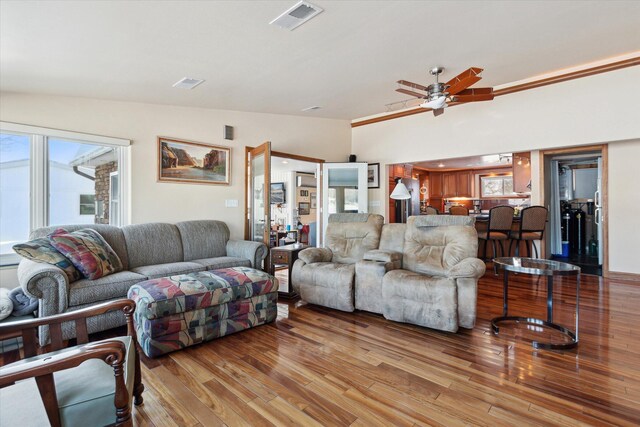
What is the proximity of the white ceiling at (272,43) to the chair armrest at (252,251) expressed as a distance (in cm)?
201

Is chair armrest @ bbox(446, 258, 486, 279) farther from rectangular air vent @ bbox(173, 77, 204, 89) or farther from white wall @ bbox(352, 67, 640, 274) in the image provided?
rectangular air vent @ bbox(173, 77, 204, 89)

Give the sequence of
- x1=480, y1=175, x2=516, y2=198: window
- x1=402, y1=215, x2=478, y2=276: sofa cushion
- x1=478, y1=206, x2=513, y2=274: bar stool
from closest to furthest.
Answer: x1=402, y1=215, x2=478, y2=276: sofa cushion < x1=478, y1=206, x2=513, y2=274: bar stool < x1=480, y1=175, x2=516, y2=198: window

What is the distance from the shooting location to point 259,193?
467 cm

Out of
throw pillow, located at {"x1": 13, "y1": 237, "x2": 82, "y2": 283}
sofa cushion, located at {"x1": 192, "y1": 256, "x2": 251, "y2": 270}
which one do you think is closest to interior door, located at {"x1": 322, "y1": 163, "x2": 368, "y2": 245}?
sofa cushion, located at {"x1": 192, "y1": 256, "x2": 251, "y2": 270}

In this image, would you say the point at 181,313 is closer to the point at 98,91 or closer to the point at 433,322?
the point at 433,322

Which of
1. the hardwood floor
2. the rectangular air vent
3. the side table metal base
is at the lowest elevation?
the hardwood floor

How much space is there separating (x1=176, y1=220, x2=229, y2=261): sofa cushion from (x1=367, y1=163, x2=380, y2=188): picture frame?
3255mm

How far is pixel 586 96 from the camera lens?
4.32m

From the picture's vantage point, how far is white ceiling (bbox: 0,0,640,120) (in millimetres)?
2363

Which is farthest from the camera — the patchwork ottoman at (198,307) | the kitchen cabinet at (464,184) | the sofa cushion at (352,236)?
the kitchen cabinet at (464,184)

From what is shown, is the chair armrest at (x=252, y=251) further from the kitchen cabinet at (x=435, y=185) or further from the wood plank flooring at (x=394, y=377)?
the kitchen cabinet at (x=435, y=185)

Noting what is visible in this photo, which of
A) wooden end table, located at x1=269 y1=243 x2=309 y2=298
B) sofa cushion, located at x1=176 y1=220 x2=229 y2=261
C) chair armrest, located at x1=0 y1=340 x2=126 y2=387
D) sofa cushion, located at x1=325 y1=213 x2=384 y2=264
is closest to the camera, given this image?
chair armrest, located at x1=0 y1=340 x2=126 y2=387

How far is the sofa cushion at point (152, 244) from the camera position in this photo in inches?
140

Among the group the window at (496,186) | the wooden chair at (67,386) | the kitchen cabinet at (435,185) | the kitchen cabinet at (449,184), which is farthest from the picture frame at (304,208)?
the wooden chair at (67,386)
